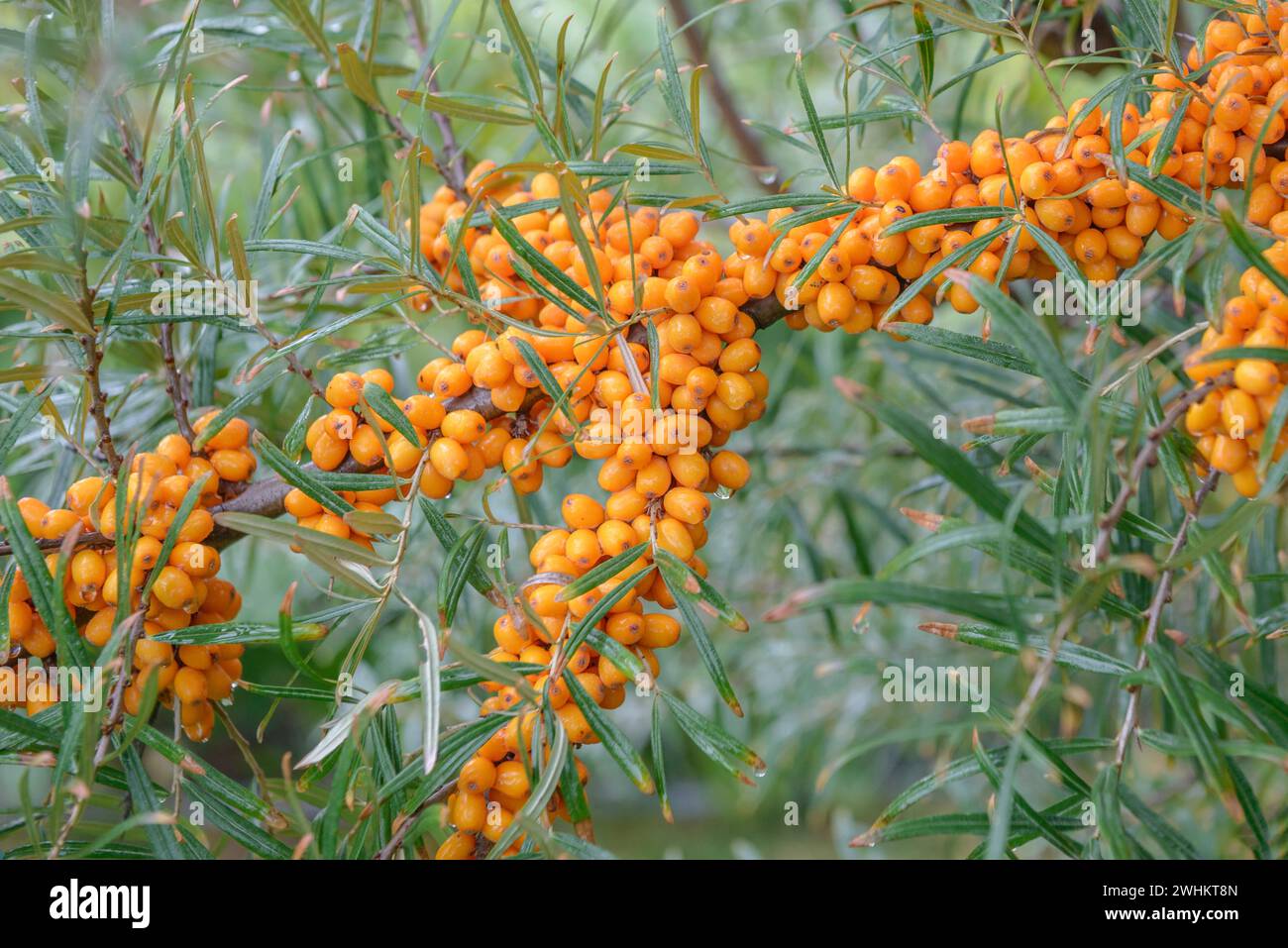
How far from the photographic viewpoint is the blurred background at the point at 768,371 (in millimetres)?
887

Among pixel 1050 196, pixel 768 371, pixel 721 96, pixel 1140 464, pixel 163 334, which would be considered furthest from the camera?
pixel 768 371

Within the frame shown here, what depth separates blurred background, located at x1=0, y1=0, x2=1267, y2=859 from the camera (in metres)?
0.89

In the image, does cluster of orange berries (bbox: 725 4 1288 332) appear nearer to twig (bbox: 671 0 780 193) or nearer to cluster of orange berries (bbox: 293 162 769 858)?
cluster of orange berries (bbox: 293 162 769 858)

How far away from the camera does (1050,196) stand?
57 centimetres

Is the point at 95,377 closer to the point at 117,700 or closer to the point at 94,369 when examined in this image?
the point at 94,369

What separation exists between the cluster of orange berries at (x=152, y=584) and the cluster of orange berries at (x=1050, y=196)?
1.31 ft

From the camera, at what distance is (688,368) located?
61 centimetres

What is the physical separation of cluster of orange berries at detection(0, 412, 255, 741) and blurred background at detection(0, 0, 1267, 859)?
139mm

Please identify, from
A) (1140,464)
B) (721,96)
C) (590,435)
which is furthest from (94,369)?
(721,96)

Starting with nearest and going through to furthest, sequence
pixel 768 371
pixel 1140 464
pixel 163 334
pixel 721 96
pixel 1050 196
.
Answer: pixel 1140 464, pixel 1050 196, pixel 163 334, pixel 721 96, pixel 768 371

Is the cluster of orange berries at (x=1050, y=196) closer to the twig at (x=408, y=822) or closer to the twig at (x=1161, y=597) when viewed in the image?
the twig at (x=1161, y=597)

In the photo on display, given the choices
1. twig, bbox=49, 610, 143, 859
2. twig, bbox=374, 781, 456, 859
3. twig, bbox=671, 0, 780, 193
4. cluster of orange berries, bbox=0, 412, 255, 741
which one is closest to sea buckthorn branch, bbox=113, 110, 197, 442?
cluster of orange berries, bbox=0, 412, 255, 741

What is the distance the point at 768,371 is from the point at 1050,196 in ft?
3.09
